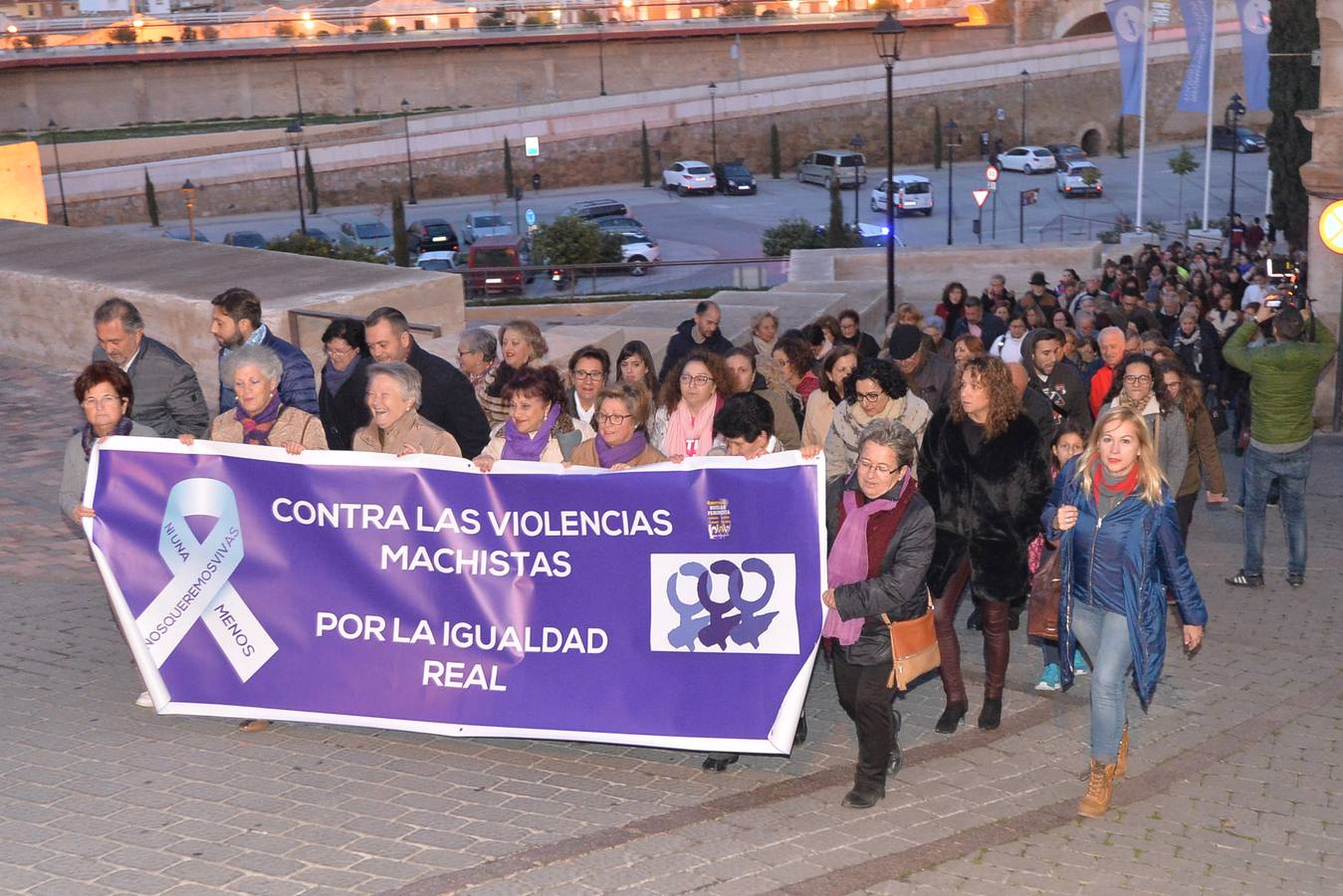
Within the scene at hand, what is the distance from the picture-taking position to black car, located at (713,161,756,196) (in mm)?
65062

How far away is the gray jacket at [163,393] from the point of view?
8242 millimetres

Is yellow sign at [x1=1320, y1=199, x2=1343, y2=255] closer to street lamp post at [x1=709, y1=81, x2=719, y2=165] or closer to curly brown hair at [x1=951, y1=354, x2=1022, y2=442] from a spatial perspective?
curly brown hair at [x1=951, y1=354, x2=1022, y2=442]

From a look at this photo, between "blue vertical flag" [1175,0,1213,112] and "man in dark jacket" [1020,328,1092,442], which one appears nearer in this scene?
"man in dark jacket" [1020,328,1092,442]

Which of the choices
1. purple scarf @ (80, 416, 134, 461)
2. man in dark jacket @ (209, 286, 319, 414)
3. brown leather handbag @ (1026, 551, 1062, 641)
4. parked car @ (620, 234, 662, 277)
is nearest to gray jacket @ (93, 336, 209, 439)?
man in dark jacket @ (209, 286, 319, 414)

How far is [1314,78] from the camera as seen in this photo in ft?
121

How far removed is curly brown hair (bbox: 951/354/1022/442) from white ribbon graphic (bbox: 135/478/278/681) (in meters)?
3.35

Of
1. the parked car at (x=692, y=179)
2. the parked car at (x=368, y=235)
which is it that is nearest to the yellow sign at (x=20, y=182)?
the parked car at (x=368, y=235)

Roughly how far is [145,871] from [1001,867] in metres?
3.22

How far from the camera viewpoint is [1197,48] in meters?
43.5

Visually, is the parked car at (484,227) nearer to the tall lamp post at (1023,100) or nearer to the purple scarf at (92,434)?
the tall lamp post at (1023,100)

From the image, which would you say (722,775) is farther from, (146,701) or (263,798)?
(146,701)

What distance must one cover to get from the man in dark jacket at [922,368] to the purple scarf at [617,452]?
2.50 metres

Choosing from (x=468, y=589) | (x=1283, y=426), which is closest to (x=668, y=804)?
(x=468, y=589)

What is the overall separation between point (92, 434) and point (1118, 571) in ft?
15.3
